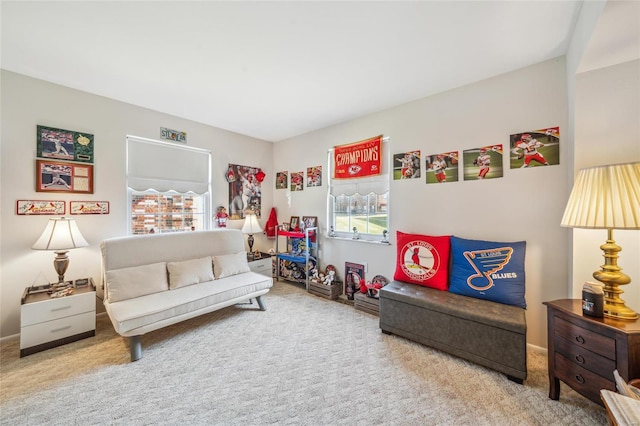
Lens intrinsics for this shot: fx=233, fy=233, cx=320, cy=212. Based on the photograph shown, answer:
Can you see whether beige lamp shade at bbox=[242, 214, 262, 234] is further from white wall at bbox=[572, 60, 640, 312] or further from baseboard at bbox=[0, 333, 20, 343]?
white wall at bbox=[572, 60, 640, 312]

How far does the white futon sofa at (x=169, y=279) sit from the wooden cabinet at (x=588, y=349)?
105 inches

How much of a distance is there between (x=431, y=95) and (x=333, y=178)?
1.68m

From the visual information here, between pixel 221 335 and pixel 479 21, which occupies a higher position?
pixel 479 21

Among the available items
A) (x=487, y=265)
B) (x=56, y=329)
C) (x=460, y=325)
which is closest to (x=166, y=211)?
(x=56, y=329)

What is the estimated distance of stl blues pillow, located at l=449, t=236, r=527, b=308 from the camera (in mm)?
2055

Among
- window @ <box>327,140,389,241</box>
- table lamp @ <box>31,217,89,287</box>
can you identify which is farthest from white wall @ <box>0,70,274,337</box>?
window @ <box>327,140,389,241</box>

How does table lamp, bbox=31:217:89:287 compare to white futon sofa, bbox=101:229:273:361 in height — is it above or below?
above

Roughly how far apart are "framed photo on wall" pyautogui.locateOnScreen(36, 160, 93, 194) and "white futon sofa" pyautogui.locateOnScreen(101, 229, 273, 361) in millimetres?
721

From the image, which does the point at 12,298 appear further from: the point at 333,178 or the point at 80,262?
the point at 333,178

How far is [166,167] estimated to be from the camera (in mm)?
3332

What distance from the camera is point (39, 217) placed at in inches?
95.7

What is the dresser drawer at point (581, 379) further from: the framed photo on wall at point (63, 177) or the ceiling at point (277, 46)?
the framed photo on wall at point (63, 177)

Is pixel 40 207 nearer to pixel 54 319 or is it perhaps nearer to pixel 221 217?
pixel 54 319

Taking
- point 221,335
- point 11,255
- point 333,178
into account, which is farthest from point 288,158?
point 11,255
